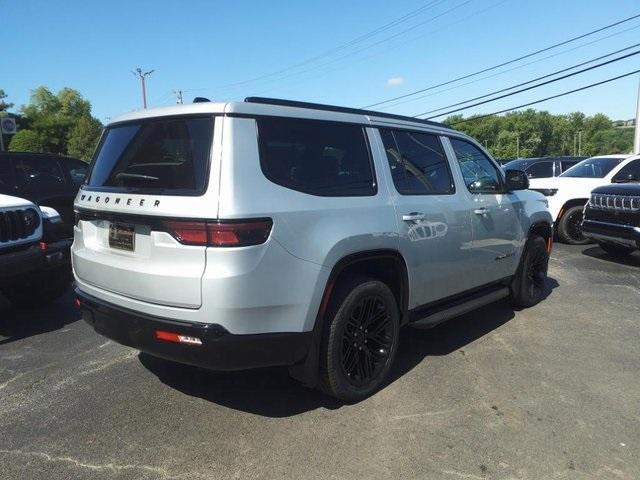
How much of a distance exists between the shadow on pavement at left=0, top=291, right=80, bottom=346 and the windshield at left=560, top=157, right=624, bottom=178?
9551 mm

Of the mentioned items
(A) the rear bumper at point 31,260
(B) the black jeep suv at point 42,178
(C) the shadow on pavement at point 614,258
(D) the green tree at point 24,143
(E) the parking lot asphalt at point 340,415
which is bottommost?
(E) the parking lot asphalt at point 340,415

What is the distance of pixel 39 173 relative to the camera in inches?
269

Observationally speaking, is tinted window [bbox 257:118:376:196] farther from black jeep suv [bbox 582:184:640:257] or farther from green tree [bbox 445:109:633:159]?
green tree [bbox 445:109:633:159]

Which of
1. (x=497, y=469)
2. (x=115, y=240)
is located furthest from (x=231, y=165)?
(x=497, y=469)

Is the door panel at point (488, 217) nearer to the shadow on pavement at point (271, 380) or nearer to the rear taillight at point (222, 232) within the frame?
the shadow on pavement at point (271, 380)

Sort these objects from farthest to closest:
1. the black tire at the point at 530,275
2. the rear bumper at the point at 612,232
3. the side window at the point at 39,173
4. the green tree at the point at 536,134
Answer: the green tree at the point at 536,134 < the rear bumper at the point at 612,232 < the side window at the point at 39,173 < the black tire at the point at 530,275

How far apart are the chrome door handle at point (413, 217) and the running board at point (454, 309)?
0.80m

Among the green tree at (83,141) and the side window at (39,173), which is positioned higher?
the green tree at (83,141)

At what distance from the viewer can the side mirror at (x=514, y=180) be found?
5243 millimetres

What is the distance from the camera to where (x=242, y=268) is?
9.15ft

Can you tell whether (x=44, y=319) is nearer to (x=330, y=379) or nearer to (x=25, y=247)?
(x=25, y=247)

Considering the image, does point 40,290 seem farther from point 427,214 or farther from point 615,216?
point 615,216

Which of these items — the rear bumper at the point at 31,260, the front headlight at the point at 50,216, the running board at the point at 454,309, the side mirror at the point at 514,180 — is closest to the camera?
the running board at the point at 454,309

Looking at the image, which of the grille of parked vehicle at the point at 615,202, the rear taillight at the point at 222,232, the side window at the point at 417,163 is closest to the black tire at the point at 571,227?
the grille of parked vehicle at the point at 615,202
